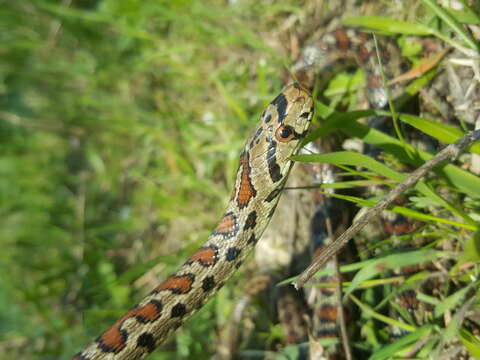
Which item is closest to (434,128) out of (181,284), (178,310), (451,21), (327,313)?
(451,21)

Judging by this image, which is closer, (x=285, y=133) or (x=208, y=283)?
(x=285, y=133)

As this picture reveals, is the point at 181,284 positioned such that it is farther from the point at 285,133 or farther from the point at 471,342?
the point at 471,342

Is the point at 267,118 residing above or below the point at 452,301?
above

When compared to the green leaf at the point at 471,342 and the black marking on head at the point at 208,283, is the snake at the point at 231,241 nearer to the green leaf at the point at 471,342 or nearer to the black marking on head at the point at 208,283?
the black marking on head at the point at 208,283

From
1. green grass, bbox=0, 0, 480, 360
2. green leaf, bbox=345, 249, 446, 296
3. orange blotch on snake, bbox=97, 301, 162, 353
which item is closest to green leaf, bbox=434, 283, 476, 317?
green leaf, bbox=345, 249, 446, 296

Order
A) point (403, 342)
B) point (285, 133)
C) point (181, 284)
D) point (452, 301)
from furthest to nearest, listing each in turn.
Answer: point (181, 284), point (285, 133), point (403, 342), point (452, 301)

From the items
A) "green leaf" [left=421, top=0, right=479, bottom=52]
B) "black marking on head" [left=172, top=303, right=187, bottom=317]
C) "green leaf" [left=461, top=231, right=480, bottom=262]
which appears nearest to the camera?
"green leaf" [left=461, top=231, right=480, bottom=262]

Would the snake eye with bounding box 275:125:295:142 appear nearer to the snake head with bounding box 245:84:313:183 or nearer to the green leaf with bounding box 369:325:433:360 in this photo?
the snake head with bounding box 245:84:313:183
